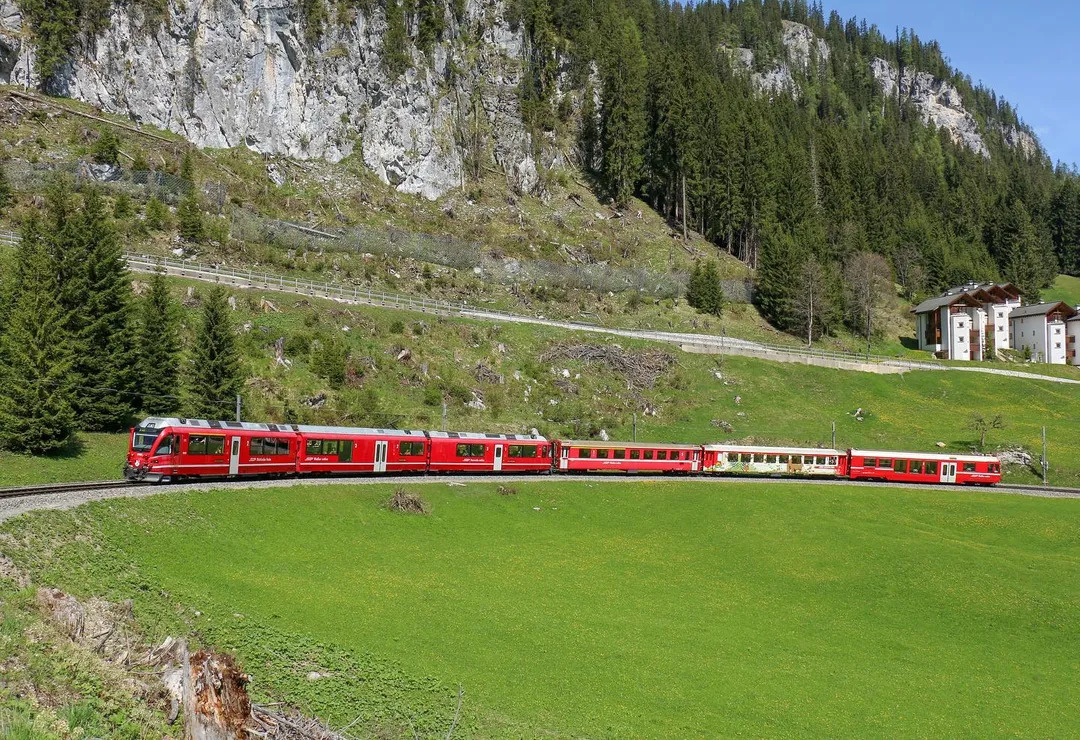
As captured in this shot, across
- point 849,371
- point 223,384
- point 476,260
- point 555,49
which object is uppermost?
point 555,49

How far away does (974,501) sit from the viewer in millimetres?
52375

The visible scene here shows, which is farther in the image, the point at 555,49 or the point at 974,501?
the point at 555,49

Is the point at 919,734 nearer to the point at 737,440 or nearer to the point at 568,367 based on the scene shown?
the point at 737,440

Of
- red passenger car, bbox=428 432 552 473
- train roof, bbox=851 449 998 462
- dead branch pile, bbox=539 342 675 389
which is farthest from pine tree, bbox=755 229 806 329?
red passenger car, bbox=428 432 552 473

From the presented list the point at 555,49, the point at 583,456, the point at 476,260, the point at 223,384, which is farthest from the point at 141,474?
the point at 555,49

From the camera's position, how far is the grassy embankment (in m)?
59.4

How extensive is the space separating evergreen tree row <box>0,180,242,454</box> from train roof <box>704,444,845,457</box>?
118 feet

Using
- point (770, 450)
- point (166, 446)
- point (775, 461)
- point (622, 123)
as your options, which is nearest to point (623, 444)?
point (770, 450)

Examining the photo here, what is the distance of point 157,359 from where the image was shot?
46469 millimetres

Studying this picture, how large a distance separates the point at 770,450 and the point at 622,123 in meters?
80.5

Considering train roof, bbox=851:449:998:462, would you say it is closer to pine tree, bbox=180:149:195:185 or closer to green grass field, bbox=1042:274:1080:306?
pine tree, bbox=180:149:195:185

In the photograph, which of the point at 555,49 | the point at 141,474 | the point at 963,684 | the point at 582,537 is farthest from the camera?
the point at 555,49

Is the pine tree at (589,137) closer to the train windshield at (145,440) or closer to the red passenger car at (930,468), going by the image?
the red passenger car at (930,468)

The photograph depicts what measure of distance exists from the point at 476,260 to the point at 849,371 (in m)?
47.7
